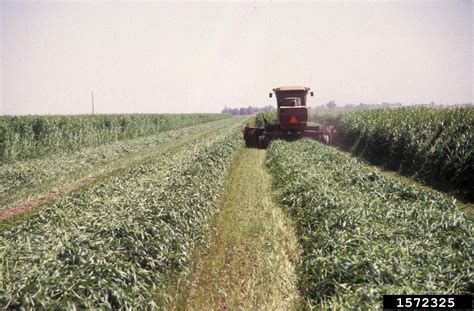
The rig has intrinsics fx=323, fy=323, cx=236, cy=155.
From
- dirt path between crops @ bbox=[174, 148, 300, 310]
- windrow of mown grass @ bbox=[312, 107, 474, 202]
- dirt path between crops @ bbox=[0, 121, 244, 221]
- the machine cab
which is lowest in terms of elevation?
dirt path between crops @ bbox=[174, 148, 300, 310]

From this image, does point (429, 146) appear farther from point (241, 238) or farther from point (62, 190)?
point (62, 190)

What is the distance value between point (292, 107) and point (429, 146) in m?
7.82

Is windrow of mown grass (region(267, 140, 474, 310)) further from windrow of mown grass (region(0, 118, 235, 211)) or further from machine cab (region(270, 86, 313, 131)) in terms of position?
machine cab (region(270, 86, 313, 131))

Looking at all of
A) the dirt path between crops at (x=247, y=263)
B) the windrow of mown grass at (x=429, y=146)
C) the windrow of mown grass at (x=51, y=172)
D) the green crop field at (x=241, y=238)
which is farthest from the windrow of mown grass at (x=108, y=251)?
the windrow of mown grass at (x=429, y=146)

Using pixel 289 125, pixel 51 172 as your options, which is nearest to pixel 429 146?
pixel 289 125

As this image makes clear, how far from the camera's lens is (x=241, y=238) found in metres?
6.00

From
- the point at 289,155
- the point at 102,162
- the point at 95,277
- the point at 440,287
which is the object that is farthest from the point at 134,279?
the point at 102,162

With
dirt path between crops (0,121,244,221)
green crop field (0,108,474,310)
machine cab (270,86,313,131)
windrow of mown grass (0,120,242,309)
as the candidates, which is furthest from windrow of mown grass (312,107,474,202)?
dirt path between crops (0,121,244,221)

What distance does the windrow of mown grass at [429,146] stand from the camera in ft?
30.5

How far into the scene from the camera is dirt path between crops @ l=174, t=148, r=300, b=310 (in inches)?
164

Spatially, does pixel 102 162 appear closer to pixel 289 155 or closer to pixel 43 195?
pixel 43 195

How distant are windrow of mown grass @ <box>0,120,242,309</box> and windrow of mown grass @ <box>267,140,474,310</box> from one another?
199cm

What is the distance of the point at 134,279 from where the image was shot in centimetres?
385

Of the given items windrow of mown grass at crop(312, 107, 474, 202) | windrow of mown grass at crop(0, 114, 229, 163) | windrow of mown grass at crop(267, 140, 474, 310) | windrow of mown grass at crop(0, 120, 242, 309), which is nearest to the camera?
windrow of mown grass at crop(0, 120, 242, 309)
